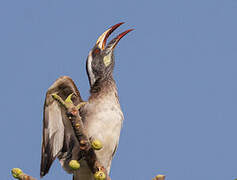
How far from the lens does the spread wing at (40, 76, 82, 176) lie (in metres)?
7.22

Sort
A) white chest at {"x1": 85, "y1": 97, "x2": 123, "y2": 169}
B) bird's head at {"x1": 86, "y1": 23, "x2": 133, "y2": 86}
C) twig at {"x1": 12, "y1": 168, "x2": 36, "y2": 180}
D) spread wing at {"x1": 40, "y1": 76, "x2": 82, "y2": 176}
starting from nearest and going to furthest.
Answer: twig at {"x1": 12, "y1": 168, "x2": 36, "y2": 180} < white chest at {"x1": 85, "y1": 97, "x2": 123, "y2": 169} < spread wing at {"x1": 40, "y1": 76, "x2": 82, "y2": 176} < bird's head at {"x1": 86, "y1": 23, "x2": 133, "y2": 86}

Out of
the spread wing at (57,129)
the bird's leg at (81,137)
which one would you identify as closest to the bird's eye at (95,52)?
the spread wing at (57,129)

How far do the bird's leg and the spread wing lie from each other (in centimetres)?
174

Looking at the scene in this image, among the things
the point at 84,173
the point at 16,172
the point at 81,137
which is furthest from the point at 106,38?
the point at 16,172

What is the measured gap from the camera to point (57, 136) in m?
7.46

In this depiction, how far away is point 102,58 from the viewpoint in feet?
26.6

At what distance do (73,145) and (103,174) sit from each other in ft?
6.31


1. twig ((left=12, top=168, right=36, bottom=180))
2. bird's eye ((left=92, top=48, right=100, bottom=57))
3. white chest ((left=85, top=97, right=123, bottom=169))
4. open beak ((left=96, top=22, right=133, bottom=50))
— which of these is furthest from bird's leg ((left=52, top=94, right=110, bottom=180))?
open beak ((left=96, top=22, right=133, bottom=50))

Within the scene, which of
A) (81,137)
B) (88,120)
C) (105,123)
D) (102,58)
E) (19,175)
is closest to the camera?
(19,175)

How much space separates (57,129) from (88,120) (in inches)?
30.8

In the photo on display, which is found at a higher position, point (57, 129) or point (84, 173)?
point (57, 129)

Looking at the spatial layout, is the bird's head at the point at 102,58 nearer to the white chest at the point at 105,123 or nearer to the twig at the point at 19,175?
the white chest at the point at 105,123

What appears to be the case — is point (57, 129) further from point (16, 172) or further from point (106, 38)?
point (16, 172)

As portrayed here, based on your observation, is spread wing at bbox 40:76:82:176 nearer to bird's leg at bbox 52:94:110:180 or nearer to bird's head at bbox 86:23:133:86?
bird's head at bbox 86:23:133:86
